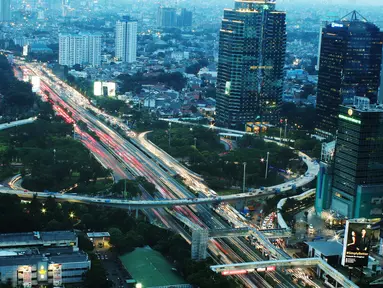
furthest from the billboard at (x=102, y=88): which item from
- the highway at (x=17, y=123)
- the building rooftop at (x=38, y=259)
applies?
the building rooftop at (x=38, y=259)

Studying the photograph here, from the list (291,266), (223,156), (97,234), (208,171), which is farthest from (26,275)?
(223,156)

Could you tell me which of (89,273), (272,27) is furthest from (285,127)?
(89,273)

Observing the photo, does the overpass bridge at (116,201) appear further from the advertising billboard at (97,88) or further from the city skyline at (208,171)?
the advertising billboard at (97,88)

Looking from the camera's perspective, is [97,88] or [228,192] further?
[97,88]

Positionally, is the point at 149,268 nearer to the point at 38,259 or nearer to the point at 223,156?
the point at 38,259

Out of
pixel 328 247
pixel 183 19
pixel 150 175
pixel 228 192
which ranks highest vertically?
pixel 183 19

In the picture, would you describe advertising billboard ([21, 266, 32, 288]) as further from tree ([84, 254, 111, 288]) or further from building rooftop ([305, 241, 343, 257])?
building rooftop ([305, 241, 343, 257])

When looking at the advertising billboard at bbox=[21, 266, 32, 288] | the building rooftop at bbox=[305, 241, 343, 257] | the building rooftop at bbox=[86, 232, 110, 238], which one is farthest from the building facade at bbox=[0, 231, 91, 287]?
the building rooftop at bbox=[305, 241, 343, 257]
